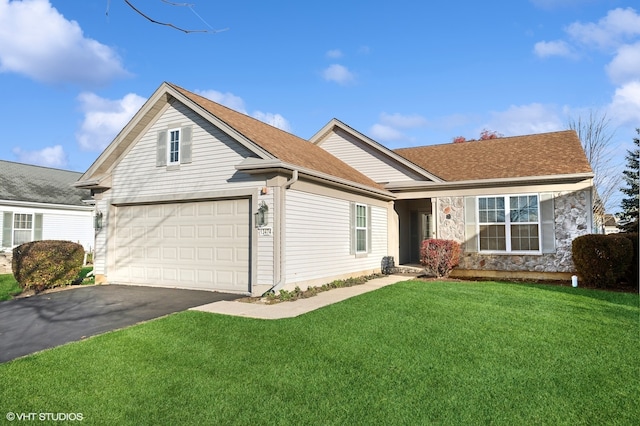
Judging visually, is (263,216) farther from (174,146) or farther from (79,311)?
(79,311)

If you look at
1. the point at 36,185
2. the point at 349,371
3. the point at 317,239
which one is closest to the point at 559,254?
the point at 317,239

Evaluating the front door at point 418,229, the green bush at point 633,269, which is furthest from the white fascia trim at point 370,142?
the green bush at point 633,269

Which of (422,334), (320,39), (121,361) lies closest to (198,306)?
(121,361)

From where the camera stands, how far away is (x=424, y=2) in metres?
11.6

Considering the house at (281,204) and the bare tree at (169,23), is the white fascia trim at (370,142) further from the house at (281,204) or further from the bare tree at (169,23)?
the bare tree at (169,23)

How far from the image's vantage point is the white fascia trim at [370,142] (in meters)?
14.2

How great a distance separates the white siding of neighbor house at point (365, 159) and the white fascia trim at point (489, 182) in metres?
0.32

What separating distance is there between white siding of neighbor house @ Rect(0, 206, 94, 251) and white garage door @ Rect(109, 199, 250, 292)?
10336mm

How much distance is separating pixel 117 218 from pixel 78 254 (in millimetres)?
1489

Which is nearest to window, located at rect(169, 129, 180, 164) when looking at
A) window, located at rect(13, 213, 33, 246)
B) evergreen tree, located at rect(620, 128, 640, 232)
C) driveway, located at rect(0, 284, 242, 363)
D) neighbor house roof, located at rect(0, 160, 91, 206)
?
driveway, located at rect(0, 284, 242, 363)

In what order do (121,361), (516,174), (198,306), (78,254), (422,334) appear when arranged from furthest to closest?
(516,174)
(78,254)
(198,306)
(422,334)
(121,361)

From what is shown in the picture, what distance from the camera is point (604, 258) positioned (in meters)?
10.5

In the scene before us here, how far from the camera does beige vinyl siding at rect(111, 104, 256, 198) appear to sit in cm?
1050

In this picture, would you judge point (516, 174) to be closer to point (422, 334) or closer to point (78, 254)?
point (422, 334)
